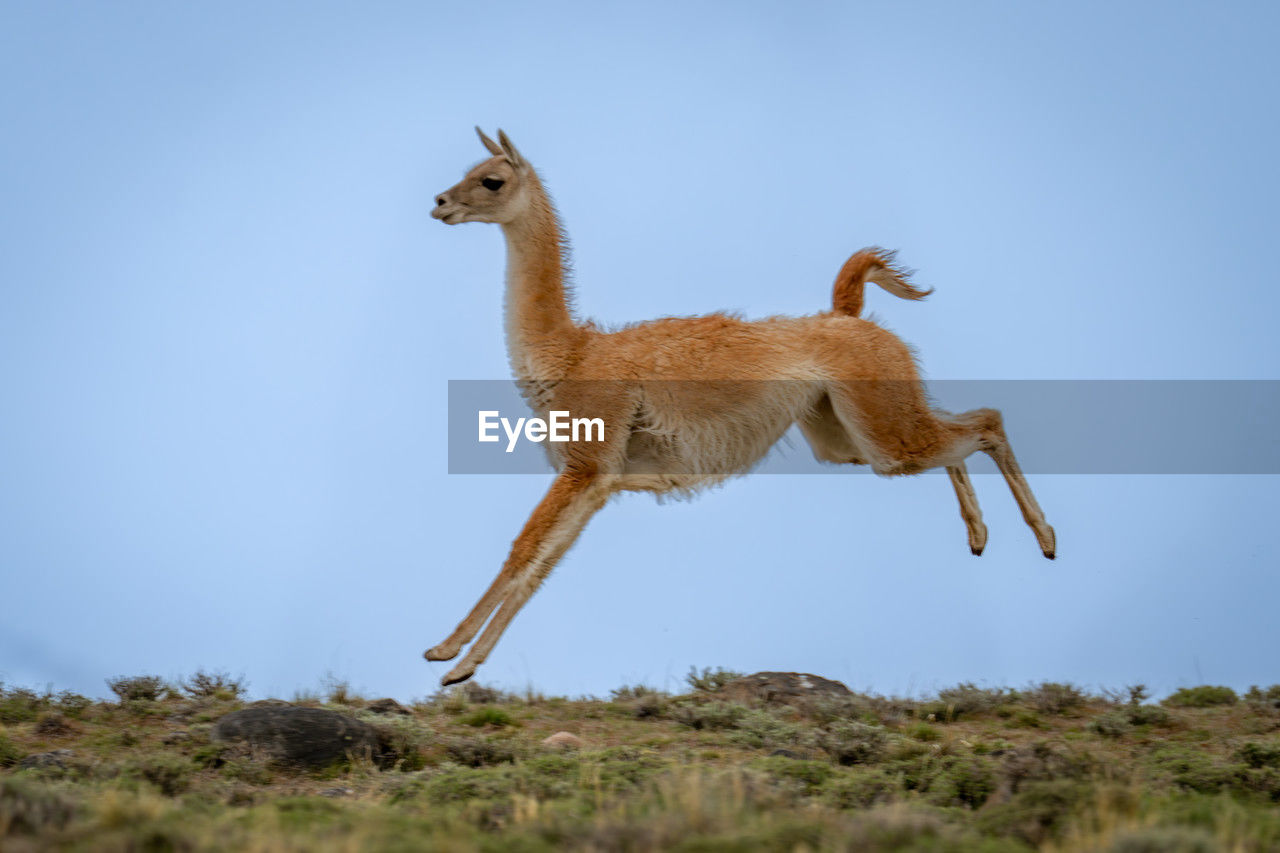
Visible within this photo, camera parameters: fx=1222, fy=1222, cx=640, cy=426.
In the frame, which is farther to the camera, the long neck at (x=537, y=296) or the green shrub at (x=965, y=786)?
the long neck at (x=537, y=296)

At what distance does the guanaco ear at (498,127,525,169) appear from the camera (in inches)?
421

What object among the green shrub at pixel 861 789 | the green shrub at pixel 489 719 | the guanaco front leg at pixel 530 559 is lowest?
the green shrub at pixel 861 789

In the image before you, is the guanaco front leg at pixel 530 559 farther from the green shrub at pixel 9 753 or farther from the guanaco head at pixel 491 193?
the green shrub at pixel 9 753

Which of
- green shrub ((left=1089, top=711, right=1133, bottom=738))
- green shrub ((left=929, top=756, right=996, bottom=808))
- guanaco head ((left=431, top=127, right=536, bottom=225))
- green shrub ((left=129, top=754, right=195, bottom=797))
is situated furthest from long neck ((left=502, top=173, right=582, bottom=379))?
green shrub ((left=1089, top=711, right=1133, bottom=738))

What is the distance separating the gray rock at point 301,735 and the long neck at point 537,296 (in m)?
3.24

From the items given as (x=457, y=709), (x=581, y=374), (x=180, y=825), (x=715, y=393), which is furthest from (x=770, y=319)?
(x=180, y=825)

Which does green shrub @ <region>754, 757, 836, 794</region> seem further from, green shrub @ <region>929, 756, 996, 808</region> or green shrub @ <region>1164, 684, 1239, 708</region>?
green shrub @ <region>1164, 684, 1239, 708</region>

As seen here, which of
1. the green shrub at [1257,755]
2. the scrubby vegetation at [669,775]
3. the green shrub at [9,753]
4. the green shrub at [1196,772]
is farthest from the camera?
the green shrub at [9,753]

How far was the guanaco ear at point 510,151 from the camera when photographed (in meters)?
10.7

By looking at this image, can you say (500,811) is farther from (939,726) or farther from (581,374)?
(939,726)

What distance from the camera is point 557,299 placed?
10727mm

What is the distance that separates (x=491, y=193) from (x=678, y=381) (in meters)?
2.31

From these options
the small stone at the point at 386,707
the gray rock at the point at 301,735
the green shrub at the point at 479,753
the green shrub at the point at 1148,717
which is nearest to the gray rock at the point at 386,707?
the small stone at the point at 386,707

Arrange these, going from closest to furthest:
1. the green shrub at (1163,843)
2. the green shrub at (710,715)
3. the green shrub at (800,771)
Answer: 1. the green shrub at (1163,843)
2. the green shrub at (800,771)
3. the green shrub at (710,715)
